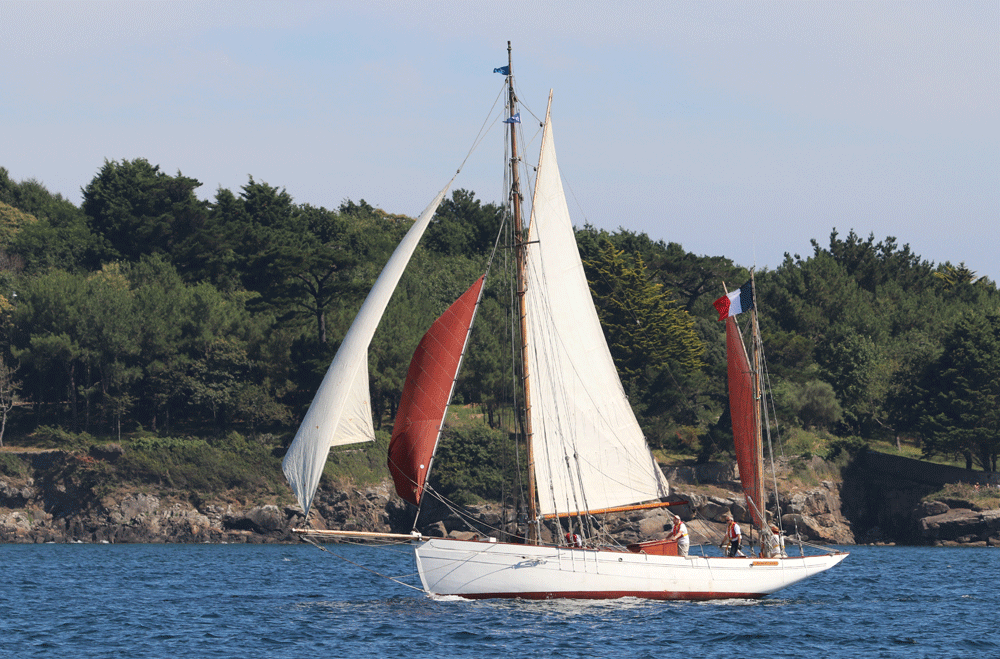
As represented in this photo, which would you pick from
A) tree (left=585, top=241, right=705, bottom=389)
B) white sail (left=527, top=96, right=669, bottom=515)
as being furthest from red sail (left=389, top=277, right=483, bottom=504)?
tree (left=585, top=241, right=705, bottom=389)

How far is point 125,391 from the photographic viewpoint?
88562 mm

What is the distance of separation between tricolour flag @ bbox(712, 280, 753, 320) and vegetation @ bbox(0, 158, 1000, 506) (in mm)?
39760

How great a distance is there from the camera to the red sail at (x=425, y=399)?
110 ft

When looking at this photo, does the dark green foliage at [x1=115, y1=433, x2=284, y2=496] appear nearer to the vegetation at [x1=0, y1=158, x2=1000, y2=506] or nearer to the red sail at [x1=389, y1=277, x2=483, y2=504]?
the vegetation at [x1=0, y1=158, x2=1000, y2=506]

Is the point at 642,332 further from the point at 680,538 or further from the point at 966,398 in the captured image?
the point at 680,538

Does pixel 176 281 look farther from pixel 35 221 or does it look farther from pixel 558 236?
pixel 558 236

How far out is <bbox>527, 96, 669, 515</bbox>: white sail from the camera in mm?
36938

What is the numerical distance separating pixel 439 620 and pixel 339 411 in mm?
6837

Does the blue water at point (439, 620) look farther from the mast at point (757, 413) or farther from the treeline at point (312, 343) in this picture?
the treeline at point (312, 343)

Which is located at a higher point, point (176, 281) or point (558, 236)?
point (176, 281)

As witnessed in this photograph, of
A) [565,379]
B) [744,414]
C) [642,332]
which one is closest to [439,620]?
[565,379]

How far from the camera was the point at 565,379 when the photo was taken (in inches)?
1469

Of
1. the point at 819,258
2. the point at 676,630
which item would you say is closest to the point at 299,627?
the point at 676,630

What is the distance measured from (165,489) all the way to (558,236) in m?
52.1
